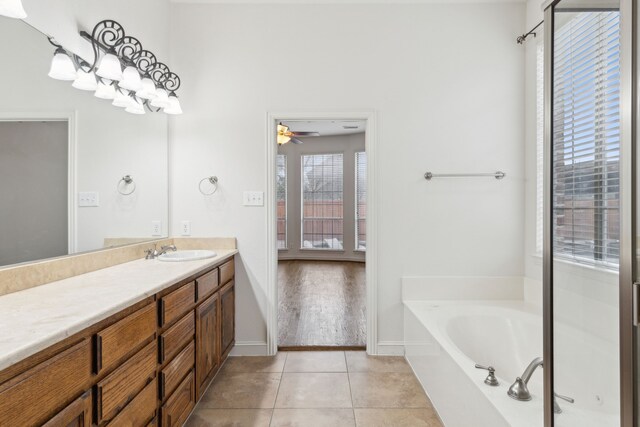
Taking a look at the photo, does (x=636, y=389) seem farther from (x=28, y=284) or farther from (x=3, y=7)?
(x=3, y=7)

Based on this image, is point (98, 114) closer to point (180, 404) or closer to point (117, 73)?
point (117, 73)

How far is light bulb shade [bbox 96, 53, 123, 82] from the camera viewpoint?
196 cm

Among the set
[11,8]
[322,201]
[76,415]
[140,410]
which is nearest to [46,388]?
[76,415]

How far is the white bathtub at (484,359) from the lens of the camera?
3.20ft

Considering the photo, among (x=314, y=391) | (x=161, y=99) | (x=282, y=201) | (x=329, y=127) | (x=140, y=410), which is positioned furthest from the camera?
(x=282, y=201)

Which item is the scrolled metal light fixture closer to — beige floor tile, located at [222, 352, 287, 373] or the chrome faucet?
the chrome faucet

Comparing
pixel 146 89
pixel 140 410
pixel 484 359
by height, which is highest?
pixel 146 89

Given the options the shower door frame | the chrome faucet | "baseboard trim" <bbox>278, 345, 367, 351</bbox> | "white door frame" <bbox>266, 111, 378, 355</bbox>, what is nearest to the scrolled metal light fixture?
"white door frame" <bbox>266, 111, 378, 355</bbox>

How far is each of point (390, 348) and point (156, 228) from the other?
2.07m

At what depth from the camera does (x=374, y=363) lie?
2654 mm

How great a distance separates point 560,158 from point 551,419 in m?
0.81

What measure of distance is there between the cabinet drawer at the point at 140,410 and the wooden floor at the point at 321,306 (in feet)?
4.96

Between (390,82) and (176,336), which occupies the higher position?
(390,82)

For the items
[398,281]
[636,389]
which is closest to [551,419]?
[636,389]
